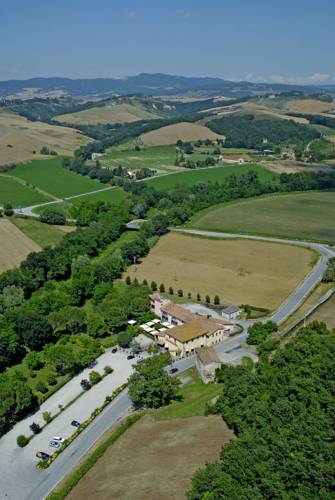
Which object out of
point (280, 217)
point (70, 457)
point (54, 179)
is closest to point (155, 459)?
point (70, 457)

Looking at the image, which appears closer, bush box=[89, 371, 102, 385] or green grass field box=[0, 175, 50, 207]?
bush box=[89, 371, 102, 385]

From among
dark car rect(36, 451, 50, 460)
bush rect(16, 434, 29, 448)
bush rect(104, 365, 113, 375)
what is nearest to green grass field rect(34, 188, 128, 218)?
bush rect(104, 365, 113, 375)

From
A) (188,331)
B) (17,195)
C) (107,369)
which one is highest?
(17,195)

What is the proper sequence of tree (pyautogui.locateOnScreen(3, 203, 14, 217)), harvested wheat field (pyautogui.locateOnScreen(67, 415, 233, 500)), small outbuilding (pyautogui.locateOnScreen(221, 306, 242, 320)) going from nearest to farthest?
harvested wheat field (pyautogui.locateOnScreen(67, 415, 233, 500))
small outbuilding (pyautogui.locateOnScreen(221, 306, 242, 320))
tree (pyautogui.locateOnScreen(3, 203, 14, 217))

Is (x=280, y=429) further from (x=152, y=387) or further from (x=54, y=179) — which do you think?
(x=54, y=179)

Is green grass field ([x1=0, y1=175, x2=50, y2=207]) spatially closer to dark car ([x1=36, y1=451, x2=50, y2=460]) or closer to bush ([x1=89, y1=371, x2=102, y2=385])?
bush ([x1=89, y1=371, x2=102, y2=385])

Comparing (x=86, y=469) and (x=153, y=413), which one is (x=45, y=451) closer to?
(x=86, y=469)
